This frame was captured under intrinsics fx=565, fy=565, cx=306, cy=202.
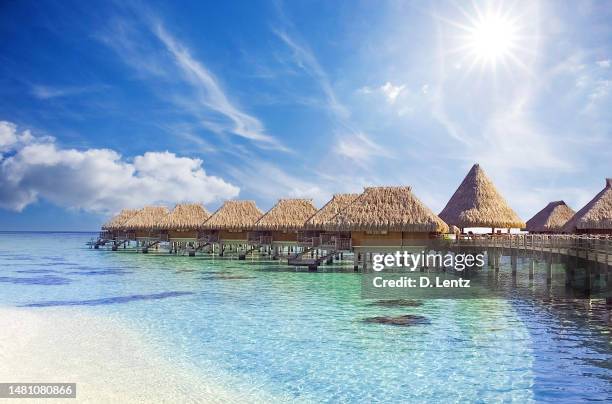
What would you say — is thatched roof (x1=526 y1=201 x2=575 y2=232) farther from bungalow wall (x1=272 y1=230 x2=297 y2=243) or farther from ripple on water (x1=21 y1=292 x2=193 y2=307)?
ripple on water (x1=21 y1=292 x2=193 y2=307)

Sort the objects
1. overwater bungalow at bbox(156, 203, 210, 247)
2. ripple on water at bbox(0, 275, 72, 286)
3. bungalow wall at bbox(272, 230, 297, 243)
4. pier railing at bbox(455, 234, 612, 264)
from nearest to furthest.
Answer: pier railing at bbox(455, 234, 612, 264) → ripple on water at bbox(0, 275, 72, 286) → bungalow wall at bbox(272, 230, 297, 243) → overwater bungalow at bbox(156, 203, 210, 247)

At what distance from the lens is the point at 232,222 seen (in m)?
42.3

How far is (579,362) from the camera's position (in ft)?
33.8

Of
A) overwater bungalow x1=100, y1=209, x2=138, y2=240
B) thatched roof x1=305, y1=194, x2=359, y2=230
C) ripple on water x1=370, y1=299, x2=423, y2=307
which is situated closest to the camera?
ripple on water x1=370, y1=299, x2=423, y2=307

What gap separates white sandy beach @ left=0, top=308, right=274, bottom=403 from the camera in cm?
887

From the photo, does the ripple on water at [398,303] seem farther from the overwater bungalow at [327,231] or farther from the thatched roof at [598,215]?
the thatched roof at [598,215]

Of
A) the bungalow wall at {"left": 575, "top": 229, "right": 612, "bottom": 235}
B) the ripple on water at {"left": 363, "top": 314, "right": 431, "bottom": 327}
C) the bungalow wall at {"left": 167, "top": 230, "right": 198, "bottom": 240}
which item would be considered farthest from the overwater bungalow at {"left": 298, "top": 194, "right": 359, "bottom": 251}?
the ripple on water at {"left": 363, "top": 314, "right": 431, "bottom": 327}

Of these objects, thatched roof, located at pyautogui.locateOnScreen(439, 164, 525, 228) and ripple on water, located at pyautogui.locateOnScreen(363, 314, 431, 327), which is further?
thatched roof, located at pyautogui.locateOnScreen(439, 164, 525, 228)

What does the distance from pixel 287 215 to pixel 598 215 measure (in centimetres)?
1923

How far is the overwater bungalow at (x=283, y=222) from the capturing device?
3844 cm

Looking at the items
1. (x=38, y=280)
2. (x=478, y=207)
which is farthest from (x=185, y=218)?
(x=478, y=207)

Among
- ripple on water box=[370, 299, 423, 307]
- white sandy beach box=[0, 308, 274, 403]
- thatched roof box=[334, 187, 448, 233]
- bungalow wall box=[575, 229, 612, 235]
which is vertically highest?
thatched roof box=[334, 187, 448, 233]

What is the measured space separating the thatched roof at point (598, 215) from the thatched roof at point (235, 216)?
21.9 meters

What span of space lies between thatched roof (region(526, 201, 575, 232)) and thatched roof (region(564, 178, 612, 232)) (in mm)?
8310
